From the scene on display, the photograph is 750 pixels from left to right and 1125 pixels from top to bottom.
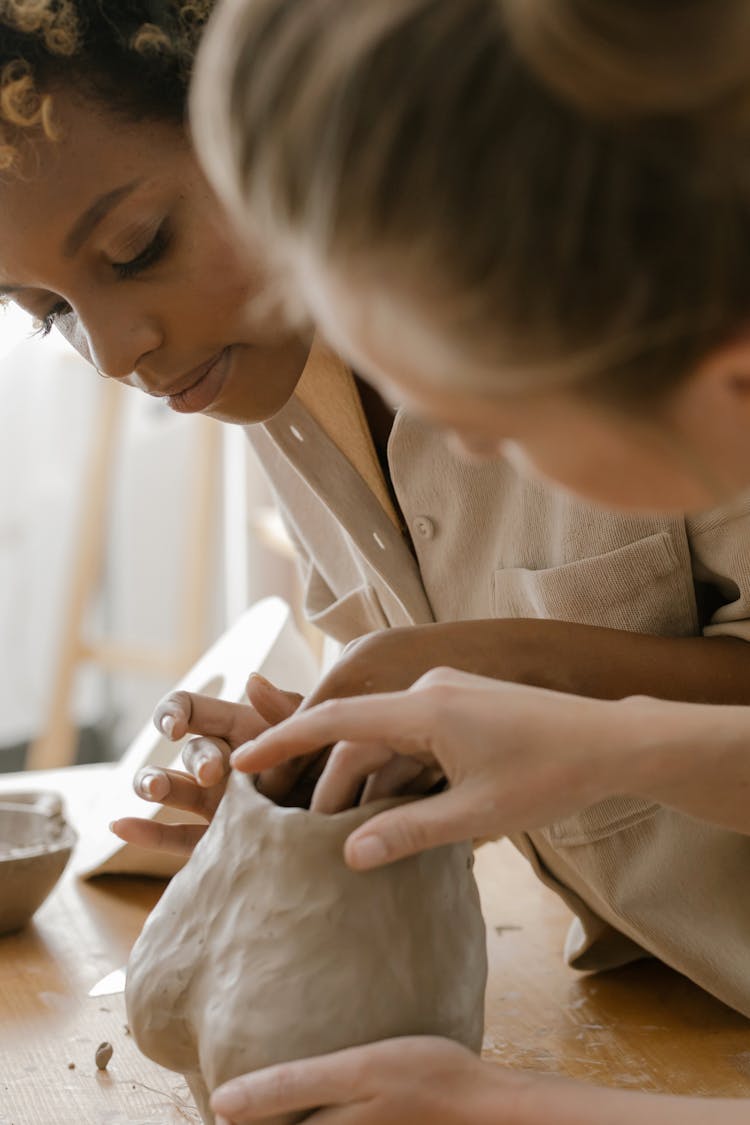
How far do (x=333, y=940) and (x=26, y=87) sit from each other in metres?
0.63

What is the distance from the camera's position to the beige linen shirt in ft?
3.31

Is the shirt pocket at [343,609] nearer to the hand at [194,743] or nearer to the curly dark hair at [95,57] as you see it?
the hand at [194,743]

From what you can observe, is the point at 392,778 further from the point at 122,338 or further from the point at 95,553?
the point at 95,553

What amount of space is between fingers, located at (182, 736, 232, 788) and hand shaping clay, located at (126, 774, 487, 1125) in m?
0.11

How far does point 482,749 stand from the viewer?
0.71m

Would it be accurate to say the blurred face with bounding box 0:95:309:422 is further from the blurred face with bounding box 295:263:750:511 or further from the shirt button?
the blurred face with bounding box 295:263:750:511

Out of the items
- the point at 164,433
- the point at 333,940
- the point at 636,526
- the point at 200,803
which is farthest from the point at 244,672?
the point at 164,433

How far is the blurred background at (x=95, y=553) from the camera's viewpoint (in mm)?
3062

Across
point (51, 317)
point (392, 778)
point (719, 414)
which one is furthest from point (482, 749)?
point (51, 317)

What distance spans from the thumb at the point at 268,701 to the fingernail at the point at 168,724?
67 millimetres

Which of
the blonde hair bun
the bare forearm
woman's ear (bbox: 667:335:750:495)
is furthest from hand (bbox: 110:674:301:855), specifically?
the blonde hair bun

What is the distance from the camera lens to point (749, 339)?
557 mm

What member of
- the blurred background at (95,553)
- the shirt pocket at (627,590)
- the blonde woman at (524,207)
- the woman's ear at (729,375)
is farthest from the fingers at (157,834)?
the blurred background at (95,553)

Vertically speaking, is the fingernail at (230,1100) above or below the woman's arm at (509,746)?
below
